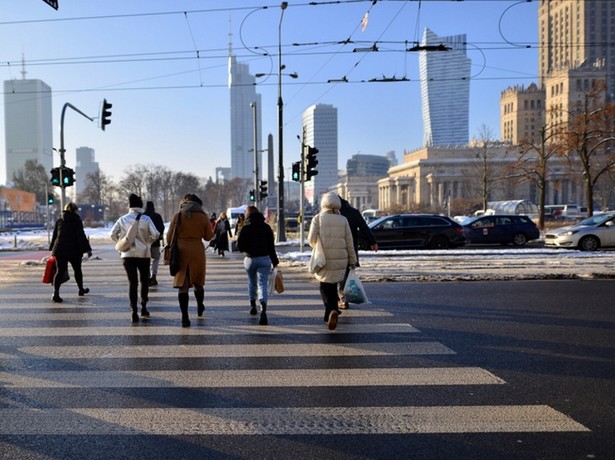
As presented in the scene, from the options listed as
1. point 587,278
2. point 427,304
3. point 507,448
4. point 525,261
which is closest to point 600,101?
point 525,261

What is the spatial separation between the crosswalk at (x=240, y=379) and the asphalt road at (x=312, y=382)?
2 centimetres

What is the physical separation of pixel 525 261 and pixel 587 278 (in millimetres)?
3786

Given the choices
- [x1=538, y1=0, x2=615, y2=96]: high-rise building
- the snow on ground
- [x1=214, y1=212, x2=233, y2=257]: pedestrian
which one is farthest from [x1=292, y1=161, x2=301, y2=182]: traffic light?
[x1=538, y1=0, x2=615, y2=96]: high-rise building

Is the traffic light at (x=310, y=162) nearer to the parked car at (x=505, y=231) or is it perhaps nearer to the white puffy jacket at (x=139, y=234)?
the parked car at (x=505, y=231)

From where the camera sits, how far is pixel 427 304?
10195 millimetres

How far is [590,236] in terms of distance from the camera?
22047mm

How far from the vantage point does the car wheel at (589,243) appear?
Answer: 2203 cm

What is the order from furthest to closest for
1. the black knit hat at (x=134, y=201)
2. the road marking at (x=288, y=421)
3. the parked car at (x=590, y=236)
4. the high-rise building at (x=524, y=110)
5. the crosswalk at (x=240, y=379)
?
the high-rise building at (x=524, y=110) < the parked car at (x=590, y=236) < the black knit hat at (x=134, y=201) < the crosswalk at (x=240, y=379) < the road marking at (x=288, y=421)

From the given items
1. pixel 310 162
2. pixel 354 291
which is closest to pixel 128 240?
pixel 354 291

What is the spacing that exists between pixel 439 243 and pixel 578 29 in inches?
6003

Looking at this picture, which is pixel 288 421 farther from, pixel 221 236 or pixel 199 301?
pixel 221 236

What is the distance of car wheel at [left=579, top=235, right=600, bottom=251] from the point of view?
2203 cm

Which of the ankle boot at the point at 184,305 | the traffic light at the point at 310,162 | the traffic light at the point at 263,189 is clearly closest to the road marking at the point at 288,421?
the ankle boot at the point at 184,305

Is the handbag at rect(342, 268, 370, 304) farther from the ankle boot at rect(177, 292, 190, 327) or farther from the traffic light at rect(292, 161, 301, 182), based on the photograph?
the traffic light at rect(292, 161, 301, 182)
